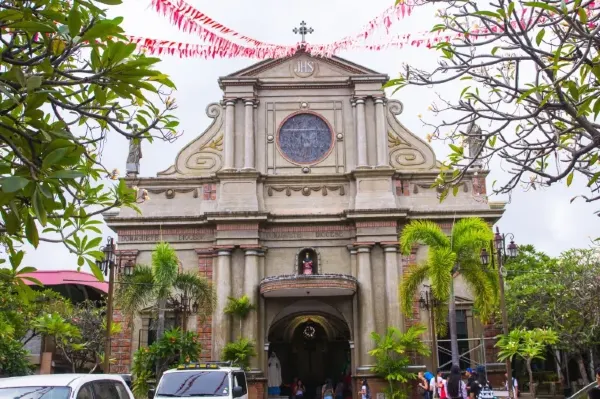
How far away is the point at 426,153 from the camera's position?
81.8 ft

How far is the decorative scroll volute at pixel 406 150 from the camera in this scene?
24750 millimetres

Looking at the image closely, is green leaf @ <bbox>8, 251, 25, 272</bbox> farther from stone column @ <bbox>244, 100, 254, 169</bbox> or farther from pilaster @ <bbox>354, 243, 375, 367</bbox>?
stone column @ <bbox>244, 100, 254, 169</bbox>

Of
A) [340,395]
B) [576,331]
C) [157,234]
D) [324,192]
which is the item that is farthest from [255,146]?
[576,331]

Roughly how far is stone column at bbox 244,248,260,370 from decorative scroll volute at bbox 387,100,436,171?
6103mm

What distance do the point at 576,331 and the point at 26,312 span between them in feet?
61.8

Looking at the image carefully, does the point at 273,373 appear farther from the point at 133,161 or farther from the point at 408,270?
the point at 133,161

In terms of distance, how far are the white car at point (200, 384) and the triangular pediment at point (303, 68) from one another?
47.9 feet

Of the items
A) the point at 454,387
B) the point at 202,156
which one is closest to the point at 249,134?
the point at 202,156

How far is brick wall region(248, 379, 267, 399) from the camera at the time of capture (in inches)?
848

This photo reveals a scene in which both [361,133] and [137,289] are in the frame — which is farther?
[361,133]

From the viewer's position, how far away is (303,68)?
25.4m

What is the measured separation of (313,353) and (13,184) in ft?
85.3

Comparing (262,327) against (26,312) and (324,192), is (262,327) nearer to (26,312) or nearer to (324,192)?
(324,192)

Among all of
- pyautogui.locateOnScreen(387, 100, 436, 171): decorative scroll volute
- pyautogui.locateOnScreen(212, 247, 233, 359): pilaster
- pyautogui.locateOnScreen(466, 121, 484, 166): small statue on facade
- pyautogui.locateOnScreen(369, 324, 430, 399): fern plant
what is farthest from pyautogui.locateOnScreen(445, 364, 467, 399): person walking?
pyautogui.locateOnScreen(387, 100, 436, 171): decorative scroll volute
